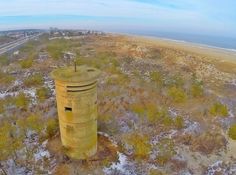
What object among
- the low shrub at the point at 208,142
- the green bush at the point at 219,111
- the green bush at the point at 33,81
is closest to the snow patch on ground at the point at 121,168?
the low shrub at the point at 208,142

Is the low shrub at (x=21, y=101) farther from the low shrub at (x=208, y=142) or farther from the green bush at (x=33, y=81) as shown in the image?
the low shrub at (x=208, y=142)

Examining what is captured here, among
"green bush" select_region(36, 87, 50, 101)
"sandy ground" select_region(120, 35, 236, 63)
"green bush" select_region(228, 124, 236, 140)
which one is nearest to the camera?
"green bush" select_region(228, 124, 236, 140)

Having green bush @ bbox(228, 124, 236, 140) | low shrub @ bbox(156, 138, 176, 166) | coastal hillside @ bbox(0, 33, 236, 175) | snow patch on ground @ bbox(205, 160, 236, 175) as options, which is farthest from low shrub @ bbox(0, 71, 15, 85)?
snow patch on ground @ bbox(205, 160, 236, 175)

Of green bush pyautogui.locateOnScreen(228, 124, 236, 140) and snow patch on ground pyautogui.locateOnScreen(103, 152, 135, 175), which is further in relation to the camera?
green bush pyautogui.locateOnScreen(228, 124, 236, 140)

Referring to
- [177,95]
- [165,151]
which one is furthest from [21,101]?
[177,95]

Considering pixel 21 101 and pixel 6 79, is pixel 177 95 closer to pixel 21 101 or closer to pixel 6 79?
pixel 21 101

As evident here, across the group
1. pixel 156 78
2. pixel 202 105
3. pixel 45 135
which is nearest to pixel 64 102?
pixel 45 135

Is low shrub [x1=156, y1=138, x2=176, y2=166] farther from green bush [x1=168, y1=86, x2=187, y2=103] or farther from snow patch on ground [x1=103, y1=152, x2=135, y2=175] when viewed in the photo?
green bush [x1=168, y1=86, x2=187, y2=103]

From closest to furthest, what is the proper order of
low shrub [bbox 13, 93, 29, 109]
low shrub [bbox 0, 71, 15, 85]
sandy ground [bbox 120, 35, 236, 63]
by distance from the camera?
1. low shrub [bbox 13, 93, 29, 109]
2. low shrub [bbox 0, 71, 15, 85]
3. sandy ground [bbox 120, 35, 236, 63]
